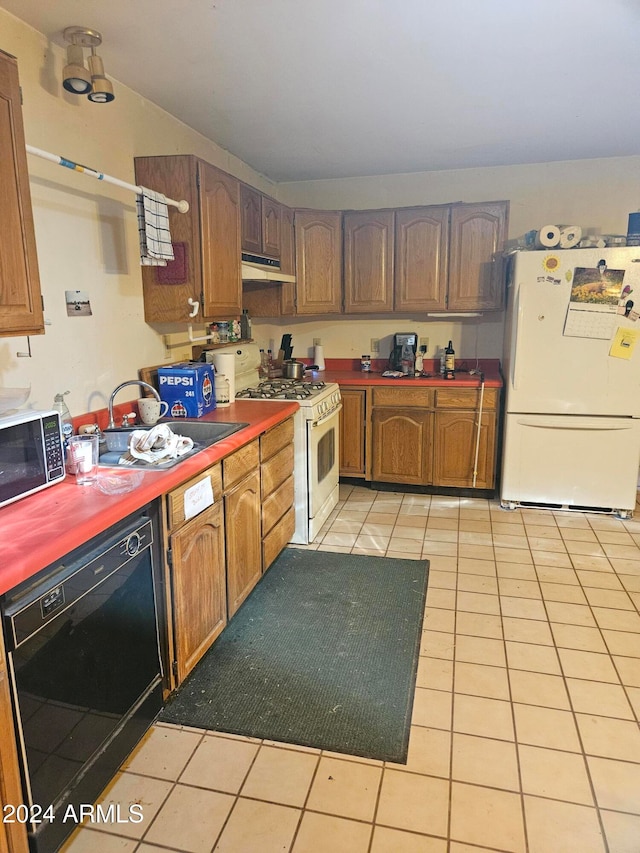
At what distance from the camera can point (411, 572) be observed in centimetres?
303

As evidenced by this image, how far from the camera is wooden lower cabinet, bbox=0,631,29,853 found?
1.23 m

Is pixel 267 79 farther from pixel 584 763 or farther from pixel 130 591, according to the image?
pixel 584 763

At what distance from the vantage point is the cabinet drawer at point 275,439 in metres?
2.73

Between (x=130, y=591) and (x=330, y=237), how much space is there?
3279 mm

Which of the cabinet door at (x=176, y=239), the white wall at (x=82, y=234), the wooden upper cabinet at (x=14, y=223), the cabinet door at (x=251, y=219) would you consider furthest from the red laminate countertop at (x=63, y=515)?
the cabinet door at (x=251, y=219)

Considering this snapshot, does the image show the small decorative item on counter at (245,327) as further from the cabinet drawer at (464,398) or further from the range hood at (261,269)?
the cabinet drawer at (464,398)

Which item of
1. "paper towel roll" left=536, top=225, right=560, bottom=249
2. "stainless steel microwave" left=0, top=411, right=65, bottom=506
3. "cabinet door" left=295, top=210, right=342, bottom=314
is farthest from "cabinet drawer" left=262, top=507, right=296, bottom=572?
"paper towel roll" left=536, top=225, right=560, bottom=249

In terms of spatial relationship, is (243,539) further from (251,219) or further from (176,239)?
(251,219)

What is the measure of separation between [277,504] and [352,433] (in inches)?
56.1

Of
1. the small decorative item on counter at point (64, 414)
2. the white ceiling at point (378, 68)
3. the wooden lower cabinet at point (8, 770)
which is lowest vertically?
the wooden lower cabinet at point (8, 770)

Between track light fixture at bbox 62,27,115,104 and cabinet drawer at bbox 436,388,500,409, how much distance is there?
8.96ft

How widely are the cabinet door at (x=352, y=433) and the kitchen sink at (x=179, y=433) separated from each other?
1.70m

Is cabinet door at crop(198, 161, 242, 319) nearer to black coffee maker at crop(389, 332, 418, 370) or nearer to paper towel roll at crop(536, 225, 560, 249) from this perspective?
black coffee maker at crop(389, 332, 418, 370)

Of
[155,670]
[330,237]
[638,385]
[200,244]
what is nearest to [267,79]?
[200,244]
